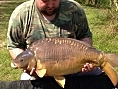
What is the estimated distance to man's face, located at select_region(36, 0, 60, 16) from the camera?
9.60 ft

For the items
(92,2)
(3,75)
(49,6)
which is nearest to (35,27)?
(49,6)

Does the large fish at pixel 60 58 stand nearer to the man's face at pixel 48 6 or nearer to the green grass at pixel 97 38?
the man's face at pixel 48 6

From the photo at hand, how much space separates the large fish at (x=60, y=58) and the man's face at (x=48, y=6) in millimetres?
332

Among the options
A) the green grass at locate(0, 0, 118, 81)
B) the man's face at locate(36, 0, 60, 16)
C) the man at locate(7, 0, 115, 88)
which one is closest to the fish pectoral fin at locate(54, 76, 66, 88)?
the man at locate(7, 0, 115, 88)

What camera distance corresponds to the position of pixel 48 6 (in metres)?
2.95

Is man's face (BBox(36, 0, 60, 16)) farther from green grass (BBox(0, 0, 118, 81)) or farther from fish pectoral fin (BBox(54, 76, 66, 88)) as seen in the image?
green grass (BBox(0, 0, 118, 81))

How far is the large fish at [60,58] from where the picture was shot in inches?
105

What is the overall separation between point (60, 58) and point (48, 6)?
1.61ft

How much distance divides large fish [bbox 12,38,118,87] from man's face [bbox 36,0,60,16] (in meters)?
0.33

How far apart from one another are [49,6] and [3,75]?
7.32ft

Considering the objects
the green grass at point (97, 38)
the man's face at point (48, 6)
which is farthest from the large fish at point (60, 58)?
the green grass at point (97, 38)

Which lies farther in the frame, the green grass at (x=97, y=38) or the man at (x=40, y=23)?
the green grass at (x=97, y=38)

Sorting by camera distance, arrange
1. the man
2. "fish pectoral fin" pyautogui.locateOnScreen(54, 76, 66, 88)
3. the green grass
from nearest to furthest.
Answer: "fish pectoral fin" pyautogui.locateOnScreen(54, 76, 66, 88) → the man → the green grass

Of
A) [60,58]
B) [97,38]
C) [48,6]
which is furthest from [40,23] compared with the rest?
[97,38]
